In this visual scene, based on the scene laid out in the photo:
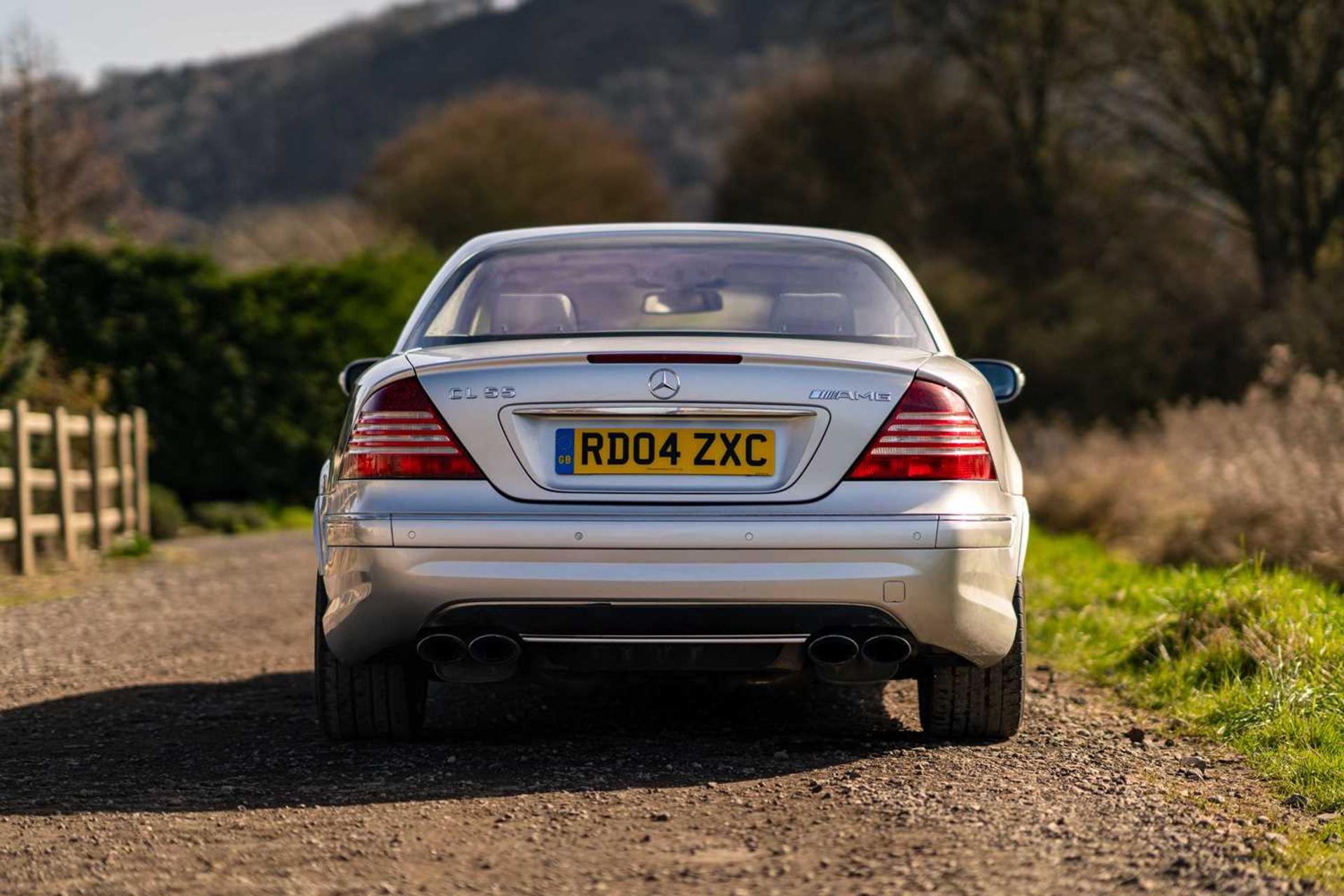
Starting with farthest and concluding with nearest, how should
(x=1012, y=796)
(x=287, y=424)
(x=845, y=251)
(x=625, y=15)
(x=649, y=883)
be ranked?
(x=625, y=15) < (x=287, y=424) < (x=845, y=251) < (x=1012, y=796) < (x=649, y=883)

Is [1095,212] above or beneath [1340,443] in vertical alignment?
beneath

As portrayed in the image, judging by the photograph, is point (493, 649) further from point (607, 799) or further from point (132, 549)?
point (132, 549)

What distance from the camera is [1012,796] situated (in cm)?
479

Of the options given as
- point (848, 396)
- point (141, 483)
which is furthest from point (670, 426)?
point (141, 483)

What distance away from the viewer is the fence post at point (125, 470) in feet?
53.8

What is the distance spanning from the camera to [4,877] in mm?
4004

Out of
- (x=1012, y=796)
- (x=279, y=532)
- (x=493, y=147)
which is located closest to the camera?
(x=1012, y=796)

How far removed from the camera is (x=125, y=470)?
54.0 feet

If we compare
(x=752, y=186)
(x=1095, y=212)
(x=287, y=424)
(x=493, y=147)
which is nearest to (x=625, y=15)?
(x=493, y=147)

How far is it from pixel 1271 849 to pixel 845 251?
263 centimetres

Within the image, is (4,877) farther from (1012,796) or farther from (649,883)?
(1012,796)

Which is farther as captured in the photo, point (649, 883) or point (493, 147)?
point (493, 147)

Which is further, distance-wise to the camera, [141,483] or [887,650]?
[141,483]

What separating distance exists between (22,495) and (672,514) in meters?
9.56
